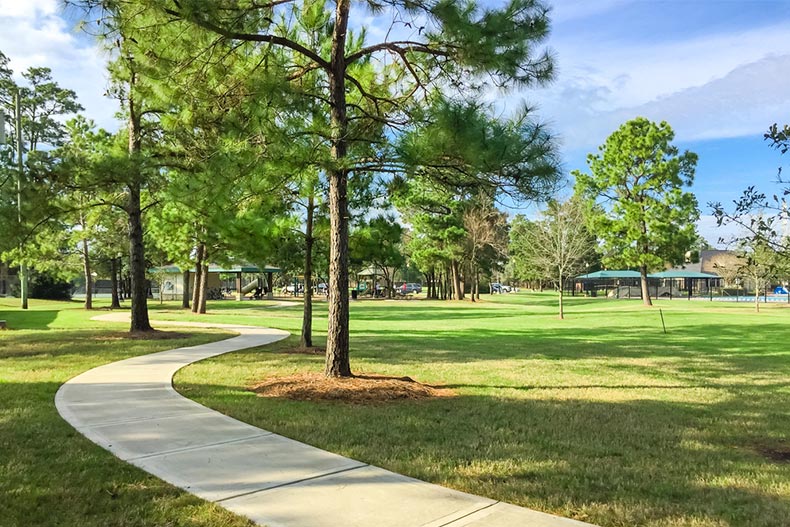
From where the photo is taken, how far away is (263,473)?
4.46m

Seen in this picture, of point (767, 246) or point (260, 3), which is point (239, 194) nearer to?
point (260, 3)

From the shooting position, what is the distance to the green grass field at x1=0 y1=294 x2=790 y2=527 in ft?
13.1

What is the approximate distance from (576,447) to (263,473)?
2.81 m

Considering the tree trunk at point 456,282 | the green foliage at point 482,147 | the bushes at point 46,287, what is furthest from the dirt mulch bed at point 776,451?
the tree trunk at point 456,282

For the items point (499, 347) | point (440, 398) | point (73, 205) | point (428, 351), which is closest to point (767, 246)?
point (440, 398)

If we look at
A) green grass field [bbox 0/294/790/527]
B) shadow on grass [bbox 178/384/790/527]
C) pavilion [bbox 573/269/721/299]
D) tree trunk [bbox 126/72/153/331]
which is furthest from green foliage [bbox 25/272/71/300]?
pavilion [bbox 573/269/721/299]

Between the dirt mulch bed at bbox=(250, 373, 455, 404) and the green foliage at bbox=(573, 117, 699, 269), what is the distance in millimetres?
31429

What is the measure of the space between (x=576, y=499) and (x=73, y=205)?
45.0ft

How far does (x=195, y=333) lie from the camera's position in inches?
648

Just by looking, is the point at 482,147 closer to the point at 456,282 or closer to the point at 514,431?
the point at 514,431

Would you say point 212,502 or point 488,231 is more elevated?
point 488,231

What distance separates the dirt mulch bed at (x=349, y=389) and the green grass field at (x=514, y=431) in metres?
0.30

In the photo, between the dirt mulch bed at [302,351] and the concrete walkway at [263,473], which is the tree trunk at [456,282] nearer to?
the dirt mulch bed at [302,351]

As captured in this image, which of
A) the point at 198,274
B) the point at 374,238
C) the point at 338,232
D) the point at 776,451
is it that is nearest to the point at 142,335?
the point at 374,238
